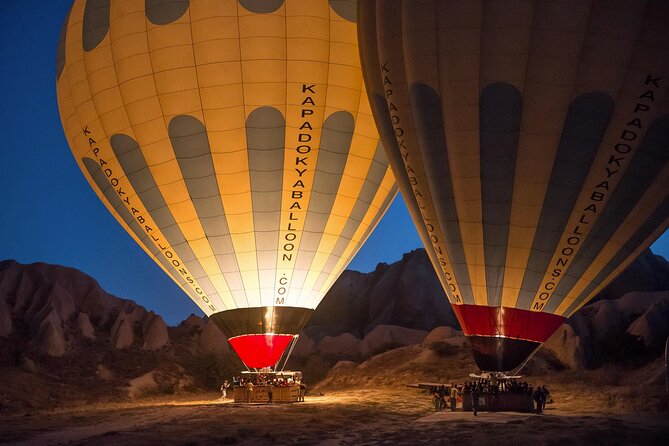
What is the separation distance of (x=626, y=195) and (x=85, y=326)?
2494 centimetres

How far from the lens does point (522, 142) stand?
13617 mm

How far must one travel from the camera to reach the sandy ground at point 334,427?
36.6 ft

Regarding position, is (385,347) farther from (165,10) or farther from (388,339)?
(165,10)

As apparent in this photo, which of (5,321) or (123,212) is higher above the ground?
(123,212)

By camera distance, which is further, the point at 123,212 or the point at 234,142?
the point at 123,212

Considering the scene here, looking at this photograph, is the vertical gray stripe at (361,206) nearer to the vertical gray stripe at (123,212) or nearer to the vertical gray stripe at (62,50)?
the vertical gray stripe at (123,212)

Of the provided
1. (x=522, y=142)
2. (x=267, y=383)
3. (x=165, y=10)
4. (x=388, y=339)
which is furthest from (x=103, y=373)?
(x=522, y=142)

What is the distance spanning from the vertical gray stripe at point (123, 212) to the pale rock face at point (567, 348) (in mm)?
15327

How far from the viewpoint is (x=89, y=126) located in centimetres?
1761

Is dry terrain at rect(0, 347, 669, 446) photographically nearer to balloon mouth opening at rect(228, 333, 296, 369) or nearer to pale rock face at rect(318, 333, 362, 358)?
balloon mouth opening at rect(228, 333, 296, 369)

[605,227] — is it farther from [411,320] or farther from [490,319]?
[411,320]

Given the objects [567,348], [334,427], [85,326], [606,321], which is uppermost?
[606,321]

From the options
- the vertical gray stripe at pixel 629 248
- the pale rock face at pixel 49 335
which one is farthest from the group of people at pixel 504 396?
the pale rock face at pixel 49 335

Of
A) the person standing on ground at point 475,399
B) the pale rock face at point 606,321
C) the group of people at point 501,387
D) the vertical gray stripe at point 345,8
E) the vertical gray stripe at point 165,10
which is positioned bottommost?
the person standing on ground at point 475,399
